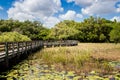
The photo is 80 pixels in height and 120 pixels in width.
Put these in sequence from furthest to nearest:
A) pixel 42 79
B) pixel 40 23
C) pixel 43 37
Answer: pixel 40 23, pixel 43 37, pixel 42 79

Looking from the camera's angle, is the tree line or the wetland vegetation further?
the tree line

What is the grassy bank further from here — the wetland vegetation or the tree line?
the tree line

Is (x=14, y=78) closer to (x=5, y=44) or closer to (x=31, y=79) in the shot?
(x=31, y=79)

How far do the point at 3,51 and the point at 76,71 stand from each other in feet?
21.3

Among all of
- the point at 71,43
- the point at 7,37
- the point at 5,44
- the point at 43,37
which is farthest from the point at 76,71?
the point at 43,37

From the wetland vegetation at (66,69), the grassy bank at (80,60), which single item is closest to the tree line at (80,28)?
the grassy bank at (80,60)

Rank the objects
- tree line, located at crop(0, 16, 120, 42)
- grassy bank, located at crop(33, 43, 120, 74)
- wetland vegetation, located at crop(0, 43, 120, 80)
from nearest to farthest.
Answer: wetland vegetation, located at crop(0, 43, 120, 80), grassy bank, located at crop(33, 43, 120, 74), tree line, located at crop(0, 16, 120, 42)

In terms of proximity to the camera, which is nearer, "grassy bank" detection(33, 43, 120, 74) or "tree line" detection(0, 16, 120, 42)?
"grassy bank" detection(33, 43, 120, 74)

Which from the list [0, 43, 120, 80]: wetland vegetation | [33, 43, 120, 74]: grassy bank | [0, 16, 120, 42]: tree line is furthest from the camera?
[0, 16, 120, 42]: tree line

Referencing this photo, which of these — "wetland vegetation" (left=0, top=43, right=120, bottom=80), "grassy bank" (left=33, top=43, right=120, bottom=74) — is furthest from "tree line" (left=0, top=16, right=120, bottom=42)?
"wetland vegetation" (left=0, top=43, right=120, bottom=80)

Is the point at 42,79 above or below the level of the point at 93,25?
below

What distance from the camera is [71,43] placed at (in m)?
59.7

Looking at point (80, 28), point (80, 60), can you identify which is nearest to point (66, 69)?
point (80, 60)

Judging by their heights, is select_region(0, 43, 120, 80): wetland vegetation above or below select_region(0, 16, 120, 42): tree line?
below
